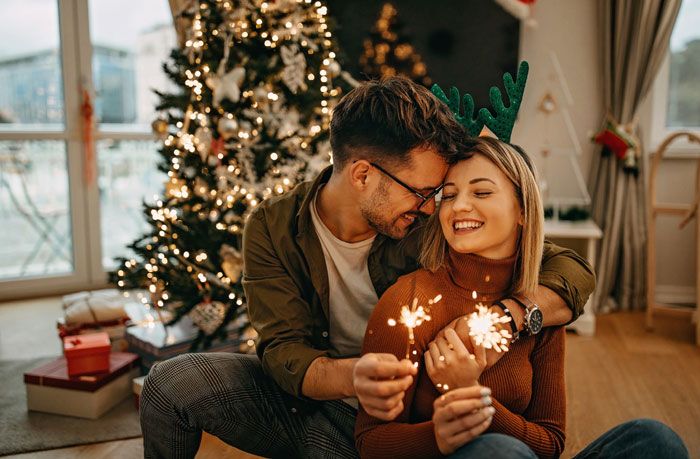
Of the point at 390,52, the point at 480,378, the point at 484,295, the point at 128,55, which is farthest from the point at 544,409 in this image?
the point at 128,55

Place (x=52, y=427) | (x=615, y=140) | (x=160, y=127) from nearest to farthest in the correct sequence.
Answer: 1. (x=52, y=427)
2. (x=160, y=127)
3. (x=615, y=140)

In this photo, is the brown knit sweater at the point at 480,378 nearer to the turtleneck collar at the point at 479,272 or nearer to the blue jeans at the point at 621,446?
the turtleneck collar at the point at 479,272

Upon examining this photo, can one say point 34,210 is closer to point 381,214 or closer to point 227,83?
point 227,83

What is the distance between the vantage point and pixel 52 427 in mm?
2623

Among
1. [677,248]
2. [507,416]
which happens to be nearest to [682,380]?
[677,248]

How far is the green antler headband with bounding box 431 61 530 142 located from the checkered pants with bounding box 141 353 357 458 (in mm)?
749

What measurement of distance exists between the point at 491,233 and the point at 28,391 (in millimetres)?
2080

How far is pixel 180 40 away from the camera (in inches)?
129

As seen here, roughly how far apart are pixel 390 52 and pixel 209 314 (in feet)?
7.29

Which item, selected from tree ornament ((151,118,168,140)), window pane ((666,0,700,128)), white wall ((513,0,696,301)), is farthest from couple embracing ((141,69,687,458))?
window pane ((666,0,700,128))

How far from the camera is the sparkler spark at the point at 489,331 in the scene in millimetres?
1396

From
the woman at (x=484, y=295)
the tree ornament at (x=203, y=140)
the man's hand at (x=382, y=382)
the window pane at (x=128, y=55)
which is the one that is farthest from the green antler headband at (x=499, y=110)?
the window pane at (x=128, y=55)

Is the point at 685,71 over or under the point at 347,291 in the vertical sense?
over

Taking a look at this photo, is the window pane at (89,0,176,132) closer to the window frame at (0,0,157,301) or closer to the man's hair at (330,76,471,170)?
the window frame at (0,0,157,301)
